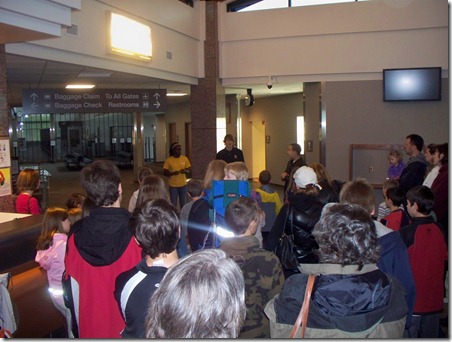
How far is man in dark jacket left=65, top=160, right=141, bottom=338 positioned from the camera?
295cm

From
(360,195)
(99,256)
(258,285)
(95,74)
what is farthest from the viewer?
(95,74)

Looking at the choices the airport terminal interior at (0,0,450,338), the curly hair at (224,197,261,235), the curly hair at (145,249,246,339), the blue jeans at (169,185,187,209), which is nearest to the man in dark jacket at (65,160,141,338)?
the curly hair at (224,197,261,235)

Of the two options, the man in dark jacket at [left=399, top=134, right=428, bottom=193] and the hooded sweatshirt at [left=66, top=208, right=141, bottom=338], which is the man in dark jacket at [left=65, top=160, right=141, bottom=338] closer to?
the hooded sweatshirt at [left=66, top=208, right=141, bottom=338]

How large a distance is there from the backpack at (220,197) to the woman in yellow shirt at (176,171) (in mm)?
4760

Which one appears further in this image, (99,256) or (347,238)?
(99,256)

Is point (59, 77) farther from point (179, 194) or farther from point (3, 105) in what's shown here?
point (3, 105)

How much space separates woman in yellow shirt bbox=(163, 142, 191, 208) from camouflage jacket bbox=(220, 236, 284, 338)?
Answer: 707cm

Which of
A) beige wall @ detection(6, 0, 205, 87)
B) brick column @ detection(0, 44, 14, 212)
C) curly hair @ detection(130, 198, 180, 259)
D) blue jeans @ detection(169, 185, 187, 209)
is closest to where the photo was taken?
curly hair @ detection(130, 198, 180, 259)

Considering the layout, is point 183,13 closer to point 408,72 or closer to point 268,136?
point 408,72

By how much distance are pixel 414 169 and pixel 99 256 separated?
5.25 metres

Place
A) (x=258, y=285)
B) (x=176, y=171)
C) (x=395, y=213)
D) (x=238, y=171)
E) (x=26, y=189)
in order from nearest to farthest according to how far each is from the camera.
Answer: (x=258, y=285) < (x=395, y=213) < (x=238, y=171) < (x=26, y=189) < (x=176, y=171)

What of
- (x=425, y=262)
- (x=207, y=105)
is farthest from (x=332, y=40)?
(x=425, y=262)

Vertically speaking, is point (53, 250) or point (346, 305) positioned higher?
point (346, 305)

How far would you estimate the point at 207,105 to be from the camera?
433 inches
